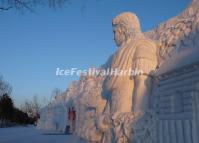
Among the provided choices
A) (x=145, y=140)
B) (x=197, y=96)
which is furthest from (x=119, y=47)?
(x=197, y=96)

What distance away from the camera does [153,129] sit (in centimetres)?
673

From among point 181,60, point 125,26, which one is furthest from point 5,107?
point 181,60

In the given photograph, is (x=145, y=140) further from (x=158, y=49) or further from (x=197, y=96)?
(x=158, y=49)

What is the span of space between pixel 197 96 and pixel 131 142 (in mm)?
2236

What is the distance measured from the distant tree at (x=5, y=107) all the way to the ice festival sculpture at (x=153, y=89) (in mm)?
38880

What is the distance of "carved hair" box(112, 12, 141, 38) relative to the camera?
8.62 meters

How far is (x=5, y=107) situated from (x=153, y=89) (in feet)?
140

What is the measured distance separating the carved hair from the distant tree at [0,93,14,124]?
40104 mm

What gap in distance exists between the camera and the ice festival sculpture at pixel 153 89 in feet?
18.7

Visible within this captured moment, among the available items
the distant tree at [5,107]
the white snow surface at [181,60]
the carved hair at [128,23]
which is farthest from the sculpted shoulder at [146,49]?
the distant tree at [5,107]

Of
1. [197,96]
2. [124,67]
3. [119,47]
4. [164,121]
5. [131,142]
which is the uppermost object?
[119,47]

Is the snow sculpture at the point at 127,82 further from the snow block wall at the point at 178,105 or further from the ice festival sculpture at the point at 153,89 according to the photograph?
the snow block wall at the point at 178,105

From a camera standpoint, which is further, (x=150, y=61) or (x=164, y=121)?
(x=150, y=61)

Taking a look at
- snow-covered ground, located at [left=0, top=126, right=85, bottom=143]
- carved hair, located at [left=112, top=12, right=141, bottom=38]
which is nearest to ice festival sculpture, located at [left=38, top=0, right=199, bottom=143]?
carved hair, located at [left=112, top=12, right=141, bottom=38]
